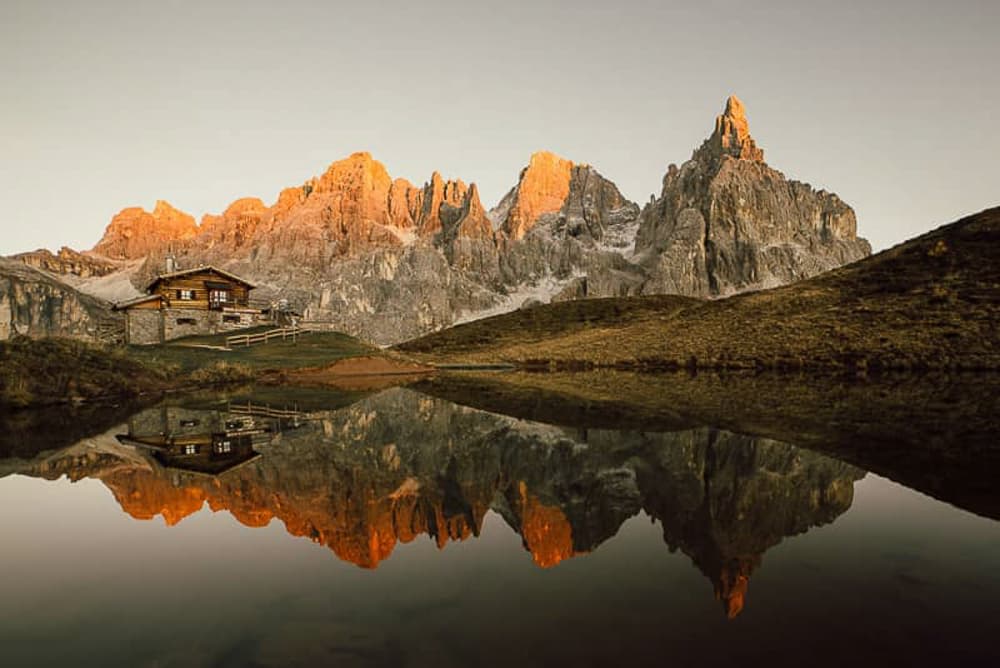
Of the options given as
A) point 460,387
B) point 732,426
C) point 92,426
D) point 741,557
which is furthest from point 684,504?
point 460,387

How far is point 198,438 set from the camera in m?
17.7

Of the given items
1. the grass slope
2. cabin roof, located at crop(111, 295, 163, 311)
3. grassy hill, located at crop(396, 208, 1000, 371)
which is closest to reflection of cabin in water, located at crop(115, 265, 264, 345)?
cabin roof, located at crop(111, 295, 163, 311)

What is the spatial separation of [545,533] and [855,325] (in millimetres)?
59808

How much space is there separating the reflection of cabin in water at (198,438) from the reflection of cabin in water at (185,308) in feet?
173

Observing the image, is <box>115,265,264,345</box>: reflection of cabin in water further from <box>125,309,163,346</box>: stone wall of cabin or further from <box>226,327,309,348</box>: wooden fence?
<box>226,327,309,348</box>: wooden fence

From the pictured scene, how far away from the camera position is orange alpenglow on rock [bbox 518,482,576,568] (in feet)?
26.6

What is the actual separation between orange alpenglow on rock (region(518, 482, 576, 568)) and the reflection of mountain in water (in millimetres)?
35

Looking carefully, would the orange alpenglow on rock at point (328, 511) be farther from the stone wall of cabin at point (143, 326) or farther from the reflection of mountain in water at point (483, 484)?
the stone wall of cabin at point (143, 326)

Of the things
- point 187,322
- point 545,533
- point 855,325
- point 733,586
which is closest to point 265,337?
point 187,322

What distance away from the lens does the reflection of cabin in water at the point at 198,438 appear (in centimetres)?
1432

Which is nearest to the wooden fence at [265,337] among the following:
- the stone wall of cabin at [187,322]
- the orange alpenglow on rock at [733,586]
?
the stone wall of cabin at [187,322]

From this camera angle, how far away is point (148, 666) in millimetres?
5117

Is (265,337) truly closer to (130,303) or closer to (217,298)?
(217,298)

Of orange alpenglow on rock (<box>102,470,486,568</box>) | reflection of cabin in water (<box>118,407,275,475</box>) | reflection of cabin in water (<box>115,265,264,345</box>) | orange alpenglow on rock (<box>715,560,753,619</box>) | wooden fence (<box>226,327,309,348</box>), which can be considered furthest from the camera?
reflection of cabin in water (<box>115,265,264,345</box>)
